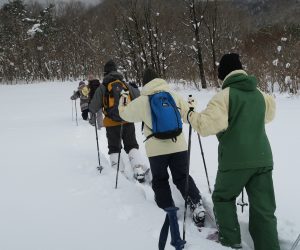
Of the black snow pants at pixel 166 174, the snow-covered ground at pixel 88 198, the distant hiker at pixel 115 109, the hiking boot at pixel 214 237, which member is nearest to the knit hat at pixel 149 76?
the black snow pants at pixel 166 174

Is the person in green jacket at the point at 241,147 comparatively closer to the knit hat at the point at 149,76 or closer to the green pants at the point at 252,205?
the green pants at the point at 252,205

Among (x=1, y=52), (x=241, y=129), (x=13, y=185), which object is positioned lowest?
(x=13, y=185)

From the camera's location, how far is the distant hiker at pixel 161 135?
452 cm

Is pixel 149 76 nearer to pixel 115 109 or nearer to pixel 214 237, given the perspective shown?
pixel 115 109

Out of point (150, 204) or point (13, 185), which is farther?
point (13, 185)

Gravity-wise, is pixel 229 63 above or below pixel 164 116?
above

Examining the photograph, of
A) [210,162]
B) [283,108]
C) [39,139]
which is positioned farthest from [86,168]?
[283,108]

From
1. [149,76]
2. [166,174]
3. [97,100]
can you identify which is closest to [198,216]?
[166,174]

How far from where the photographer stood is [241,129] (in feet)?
11.4

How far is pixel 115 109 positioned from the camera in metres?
6.14

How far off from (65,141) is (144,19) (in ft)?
64.3

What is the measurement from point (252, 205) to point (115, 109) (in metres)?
3.06

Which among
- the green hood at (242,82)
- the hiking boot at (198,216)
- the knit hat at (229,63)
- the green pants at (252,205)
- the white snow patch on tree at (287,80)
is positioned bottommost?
the hiking boot at (198,216)

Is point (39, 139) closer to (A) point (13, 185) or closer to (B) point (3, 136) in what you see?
(B) point (3, 136)
